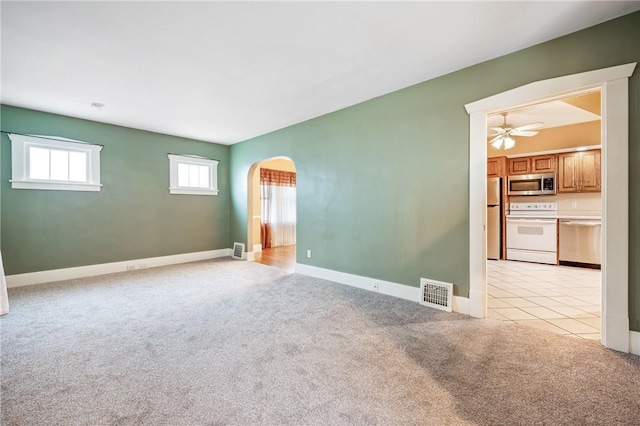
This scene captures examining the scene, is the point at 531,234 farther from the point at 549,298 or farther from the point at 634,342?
the point at 634,342

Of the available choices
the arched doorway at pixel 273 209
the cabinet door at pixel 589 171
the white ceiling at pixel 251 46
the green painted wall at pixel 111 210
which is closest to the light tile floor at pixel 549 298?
the cabinet door at pixel 589 171

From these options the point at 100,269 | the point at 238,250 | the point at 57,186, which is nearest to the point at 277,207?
the point at 238,250

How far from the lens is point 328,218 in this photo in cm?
438

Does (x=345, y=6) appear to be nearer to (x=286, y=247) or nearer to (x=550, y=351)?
(x=550, y=351)

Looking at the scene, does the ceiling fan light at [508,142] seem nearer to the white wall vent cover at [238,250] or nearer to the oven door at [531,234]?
the oven door at [531,234]

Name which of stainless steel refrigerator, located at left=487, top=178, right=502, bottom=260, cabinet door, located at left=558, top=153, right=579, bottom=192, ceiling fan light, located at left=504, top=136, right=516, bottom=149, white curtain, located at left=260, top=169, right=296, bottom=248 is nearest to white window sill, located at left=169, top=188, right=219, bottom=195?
white curtain, located at left=260, top=169, right=296, bottom=248

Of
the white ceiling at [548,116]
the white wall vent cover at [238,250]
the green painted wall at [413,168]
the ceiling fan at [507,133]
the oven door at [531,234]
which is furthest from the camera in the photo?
the white wall vent cover at [238,250]

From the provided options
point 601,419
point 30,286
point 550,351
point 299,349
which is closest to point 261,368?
point 299,349

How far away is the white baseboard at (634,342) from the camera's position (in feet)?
6.81

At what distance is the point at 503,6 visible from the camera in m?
2.01

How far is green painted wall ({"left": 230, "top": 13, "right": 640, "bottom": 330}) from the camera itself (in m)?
2.24

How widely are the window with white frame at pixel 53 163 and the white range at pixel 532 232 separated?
824 centimetres

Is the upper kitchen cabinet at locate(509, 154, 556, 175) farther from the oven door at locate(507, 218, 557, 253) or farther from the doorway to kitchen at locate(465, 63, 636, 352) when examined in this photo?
the doorway to kitchen at locate(465, 63, 636, 352)

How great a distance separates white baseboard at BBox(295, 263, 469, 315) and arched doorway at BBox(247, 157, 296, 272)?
1923 mm
